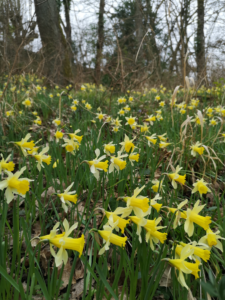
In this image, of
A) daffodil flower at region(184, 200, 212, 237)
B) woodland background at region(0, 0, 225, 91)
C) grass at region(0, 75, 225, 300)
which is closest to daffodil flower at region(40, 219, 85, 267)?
grass at region(0, 75, 225, 300)

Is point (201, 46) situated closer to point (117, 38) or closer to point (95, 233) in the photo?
point (117, 38)

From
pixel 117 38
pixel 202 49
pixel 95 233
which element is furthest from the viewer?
pixel 202 49

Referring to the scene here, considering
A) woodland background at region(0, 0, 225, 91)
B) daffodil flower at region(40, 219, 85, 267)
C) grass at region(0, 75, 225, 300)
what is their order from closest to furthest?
daffodil flower at region(40, 219, 85, 267) < grass at region(0, 75, 225, 300) < woodland background at region(0, 0, 225, 91)

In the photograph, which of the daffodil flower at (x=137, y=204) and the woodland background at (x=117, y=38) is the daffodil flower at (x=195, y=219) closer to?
the daffodil flower at (x=137, y=204)

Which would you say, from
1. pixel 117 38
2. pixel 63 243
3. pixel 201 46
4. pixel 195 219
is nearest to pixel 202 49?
pixel 201 46

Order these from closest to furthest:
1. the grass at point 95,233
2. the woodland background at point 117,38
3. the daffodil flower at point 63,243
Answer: the daffodil flower at point 63,243 → the grass at point 95,233 → the woodland background at point 117,38

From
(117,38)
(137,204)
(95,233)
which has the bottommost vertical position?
(95,233)

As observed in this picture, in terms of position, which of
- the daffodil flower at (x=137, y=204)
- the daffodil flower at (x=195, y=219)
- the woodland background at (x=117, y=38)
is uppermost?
the woodland background at (x=117, y=38)

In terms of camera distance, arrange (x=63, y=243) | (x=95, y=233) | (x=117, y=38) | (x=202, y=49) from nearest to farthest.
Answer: (x=63, y=243) < (x=95, y=233) < (x=117, y=38) < (x=202, y=49)

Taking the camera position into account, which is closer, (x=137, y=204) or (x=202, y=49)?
(x=137, y=204)

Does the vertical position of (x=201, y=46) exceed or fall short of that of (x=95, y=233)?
it exceeds it

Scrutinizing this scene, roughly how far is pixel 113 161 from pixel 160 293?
76cm

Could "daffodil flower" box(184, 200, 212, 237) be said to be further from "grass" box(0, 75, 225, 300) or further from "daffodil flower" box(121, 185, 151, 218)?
"daffodil flower" box(121, 185, 151, 218)

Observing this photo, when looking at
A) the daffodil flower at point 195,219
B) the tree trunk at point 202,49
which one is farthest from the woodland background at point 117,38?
the daffodil flower at point 195,219
